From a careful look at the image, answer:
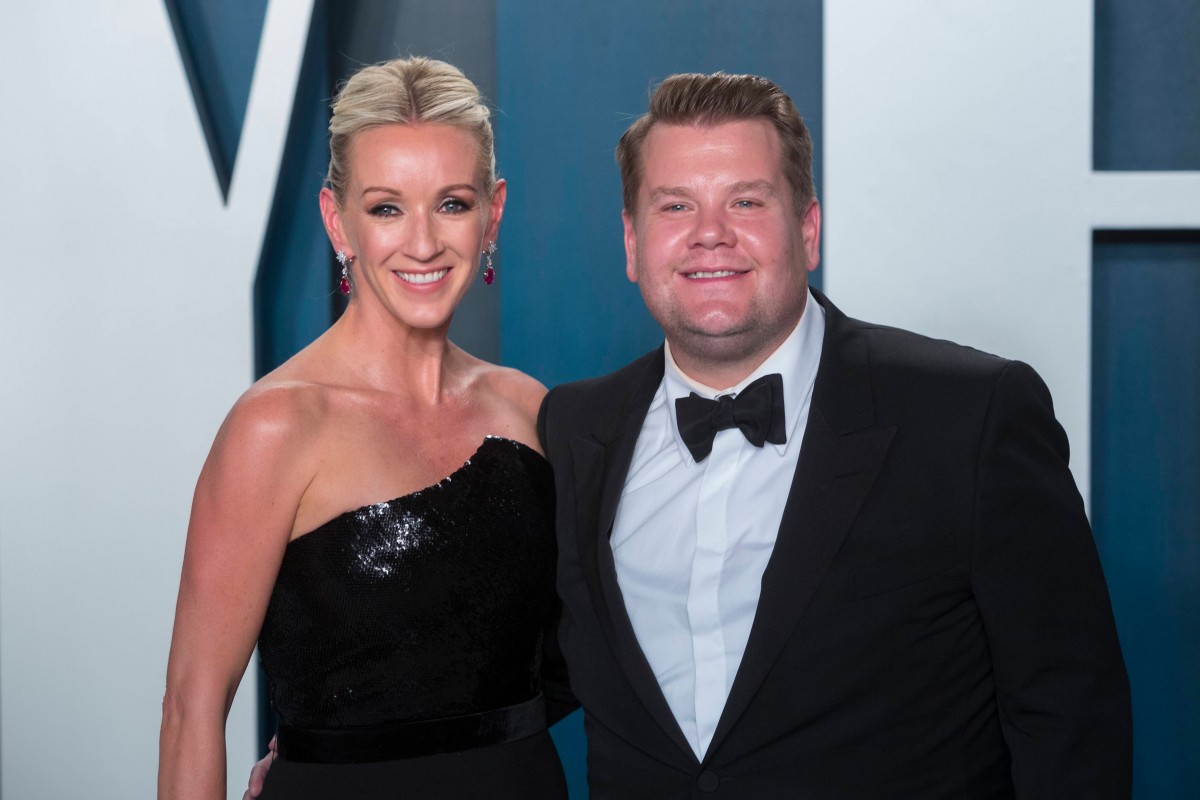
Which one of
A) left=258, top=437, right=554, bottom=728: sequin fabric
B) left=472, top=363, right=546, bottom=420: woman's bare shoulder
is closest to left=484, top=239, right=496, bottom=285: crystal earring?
left=472, top=363, right=546, bottom=420: woman's bare shoulder

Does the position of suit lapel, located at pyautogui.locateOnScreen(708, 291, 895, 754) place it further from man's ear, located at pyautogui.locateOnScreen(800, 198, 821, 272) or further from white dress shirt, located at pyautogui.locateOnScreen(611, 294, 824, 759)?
man's ear, located at pyautogui.locateOnScreen(800, 198, 821, 272)

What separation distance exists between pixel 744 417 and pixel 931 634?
0.45 metres

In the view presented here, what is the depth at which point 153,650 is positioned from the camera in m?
3.33

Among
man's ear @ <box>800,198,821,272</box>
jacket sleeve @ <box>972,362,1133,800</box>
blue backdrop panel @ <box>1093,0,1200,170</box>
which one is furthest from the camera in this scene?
blue backdrop panel @ <box>1093,0,1200,170</box>

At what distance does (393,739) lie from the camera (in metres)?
2.20

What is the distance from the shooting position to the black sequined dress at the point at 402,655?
218cm

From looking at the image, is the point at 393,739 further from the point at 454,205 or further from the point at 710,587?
the point at 454,205

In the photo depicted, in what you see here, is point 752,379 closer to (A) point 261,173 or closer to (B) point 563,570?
(B) point 563,570

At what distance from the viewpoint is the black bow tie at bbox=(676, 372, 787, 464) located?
6.77ft

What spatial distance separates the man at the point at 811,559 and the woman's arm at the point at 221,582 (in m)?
0.54

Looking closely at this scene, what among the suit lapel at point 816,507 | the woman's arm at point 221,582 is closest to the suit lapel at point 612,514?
the suit lapel at point 816,507

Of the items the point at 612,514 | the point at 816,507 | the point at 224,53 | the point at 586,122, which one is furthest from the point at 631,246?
the point at 224,53

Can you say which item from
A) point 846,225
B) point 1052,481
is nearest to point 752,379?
point 1052,481

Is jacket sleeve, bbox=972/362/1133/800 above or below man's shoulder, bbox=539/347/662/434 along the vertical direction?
below
